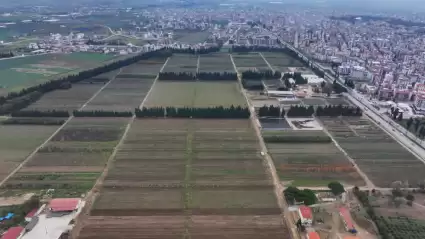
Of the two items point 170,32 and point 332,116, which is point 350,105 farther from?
point 170,32

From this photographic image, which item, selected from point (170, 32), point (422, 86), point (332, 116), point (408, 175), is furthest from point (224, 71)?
point (170, 32)

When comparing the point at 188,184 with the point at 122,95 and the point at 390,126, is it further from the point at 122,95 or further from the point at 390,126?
the point at 390,126

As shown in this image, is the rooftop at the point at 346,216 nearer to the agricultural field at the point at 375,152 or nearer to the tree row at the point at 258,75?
the agricultural field at the point at 375,152

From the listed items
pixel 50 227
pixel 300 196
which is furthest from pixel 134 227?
pixel 300 196

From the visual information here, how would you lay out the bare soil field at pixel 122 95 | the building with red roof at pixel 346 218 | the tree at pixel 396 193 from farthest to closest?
the bare soil field at pixel 122 95 < the tree at pixel 396 193 < the building with red roof at pixel 346 218

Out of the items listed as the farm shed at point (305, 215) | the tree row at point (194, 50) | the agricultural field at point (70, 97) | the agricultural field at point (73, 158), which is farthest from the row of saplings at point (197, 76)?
the farm shed at point (305, 215)

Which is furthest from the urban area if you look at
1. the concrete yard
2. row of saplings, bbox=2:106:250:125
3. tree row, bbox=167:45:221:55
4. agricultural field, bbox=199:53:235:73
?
tree row, bbox=167:45:221:55

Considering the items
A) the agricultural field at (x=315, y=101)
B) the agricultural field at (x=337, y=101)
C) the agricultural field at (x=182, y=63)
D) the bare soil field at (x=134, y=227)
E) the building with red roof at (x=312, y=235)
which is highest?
the agricultural field at (x=182, y=63)
